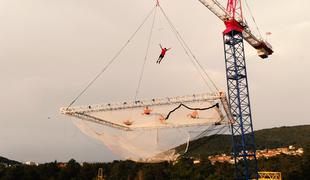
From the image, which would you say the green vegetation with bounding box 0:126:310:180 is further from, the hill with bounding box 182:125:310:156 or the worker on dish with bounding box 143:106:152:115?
the hill with bounding box 182:125:310:156

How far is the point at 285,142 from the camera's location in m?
183

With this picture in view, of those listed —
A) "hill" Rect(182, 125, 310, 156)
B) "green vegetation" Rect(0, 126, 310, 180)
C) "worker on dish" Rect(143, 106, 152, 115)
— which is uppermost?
"hill" Rect(182, 125, 310, 156)

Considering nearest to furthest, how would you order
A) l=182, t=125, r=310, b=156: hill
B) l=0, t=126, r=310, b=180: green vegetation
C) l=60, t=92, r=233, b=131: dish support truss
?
l=60, t=92, r=233, b=131: dish support truss < l=0, t=126, r=310, b=180: green vegetation < l=182, t=125, r=310, b=156: hill

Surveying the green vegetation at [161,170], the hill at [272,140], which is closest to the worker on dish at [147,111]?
the green vegetation at [161,170]

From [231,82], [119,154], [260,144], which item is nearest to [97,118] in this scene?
[119,154]

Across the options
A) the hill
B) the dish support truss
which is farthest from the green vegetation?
the hill

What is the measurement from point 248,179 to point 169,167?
135ft

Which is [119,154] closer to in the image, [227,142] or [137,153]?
[137,153]

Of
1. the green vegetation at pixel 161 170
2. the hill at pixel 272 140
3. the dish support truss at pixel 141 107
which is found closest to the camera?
the dish support truss at pixel 141 107

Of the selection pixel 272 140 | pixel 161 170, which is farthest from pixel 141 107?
pixel 272 140

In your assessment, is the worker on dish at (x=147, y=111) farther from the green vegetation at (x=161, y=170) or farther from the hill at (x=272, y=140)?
the hill at (x=272, y=140)

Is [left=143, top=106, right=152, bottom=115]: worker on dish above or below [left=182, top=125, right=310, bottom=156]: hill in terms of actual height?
below

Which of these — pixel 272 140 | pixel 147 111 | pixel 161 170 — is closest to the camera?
pixel 147 111

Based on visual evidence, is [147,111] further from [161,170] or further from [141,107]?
[161,170]
